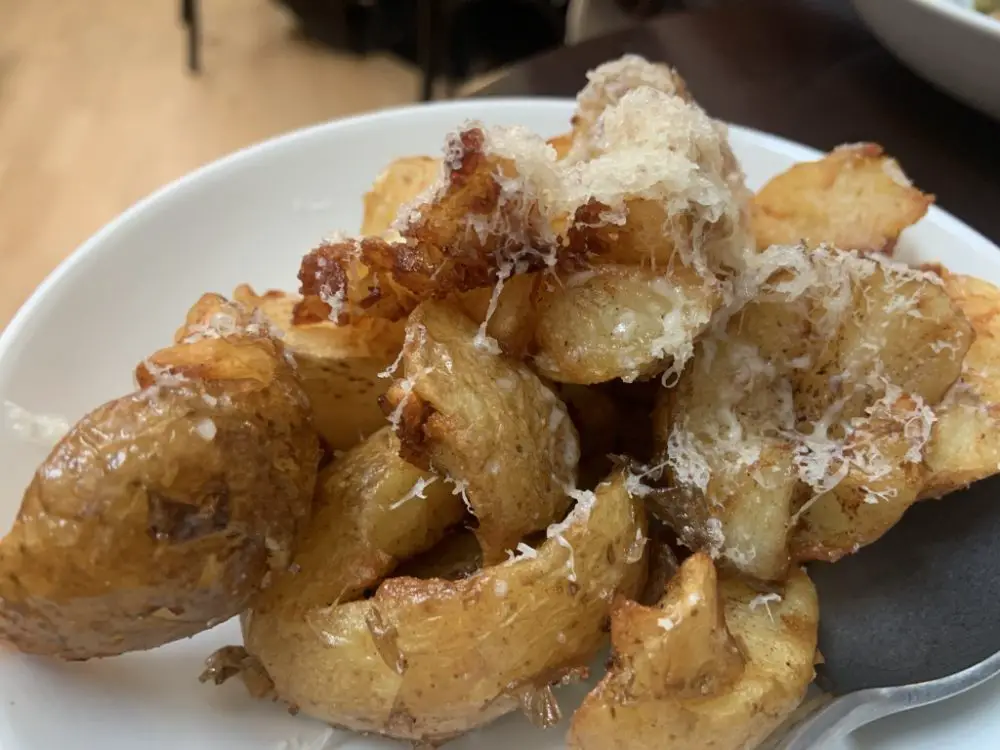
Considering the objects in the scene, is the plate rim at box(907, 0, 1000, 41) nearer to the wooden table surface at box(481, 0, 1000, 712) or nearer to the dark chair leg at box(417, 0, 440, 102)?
the wooden table surface at box(481, 0, 1000, 712)

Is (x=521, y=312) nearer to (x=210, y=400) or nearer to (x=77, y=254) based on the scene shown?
(x=210, y=400)

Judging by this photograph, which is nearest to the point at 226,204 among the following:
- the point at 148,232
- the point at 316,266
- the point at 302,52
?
the point at 148,232

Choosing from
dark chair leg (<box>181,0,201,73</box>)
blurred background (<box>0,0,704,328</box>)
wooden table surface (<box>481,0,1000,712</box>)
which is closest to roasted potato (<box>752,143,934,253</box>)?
wooden table surface (<box>481,0,1000,712</box>)

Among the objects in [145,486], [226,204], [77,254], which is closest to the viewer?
[145,486]

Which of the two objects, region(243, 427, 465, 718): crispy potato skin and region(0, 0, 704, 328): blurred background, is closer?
region(243, 427, 465, 718): crispy potato skin

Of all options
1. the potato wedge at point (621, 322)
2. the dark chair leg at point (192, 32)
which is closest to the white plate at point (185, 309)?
the potato wedge at point (621, 322)

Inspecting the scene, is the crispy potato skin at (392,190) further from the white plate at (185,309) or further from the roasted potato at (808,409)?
the roasted potato at (808,409)
